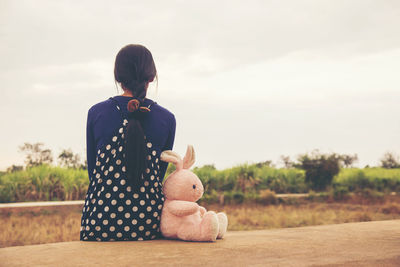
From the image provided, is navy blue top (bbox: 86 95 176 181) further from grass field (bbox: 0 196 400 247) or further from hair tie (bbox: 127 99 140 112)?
grass field (bbox: 0 196 400 247)

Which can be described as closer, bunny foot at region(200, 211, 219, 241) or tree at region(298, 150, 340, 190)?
bunny foot at region(200, 211, 219, 241)

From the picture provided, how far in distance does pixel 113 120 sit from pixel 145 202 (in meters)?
0.52

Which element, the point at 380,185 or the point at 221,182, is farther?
the point at 380,185

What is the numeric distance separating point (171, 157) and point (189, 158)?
16 cm

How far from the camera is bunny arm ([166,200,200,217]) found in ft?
7.96

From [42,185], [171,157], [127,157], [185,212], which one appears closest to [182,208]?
[185,212]

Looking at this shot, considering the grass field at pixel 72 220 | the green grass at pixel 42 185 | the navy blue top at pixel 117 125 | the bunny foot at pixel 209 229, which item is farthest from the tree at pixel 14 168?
the bunny foot at pixel 209 229

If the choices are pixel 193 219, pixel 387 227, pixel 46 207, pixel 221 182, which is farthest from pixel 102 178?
pixel 221 182

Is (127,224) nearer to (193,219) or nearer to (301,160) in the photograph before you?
(193,219)

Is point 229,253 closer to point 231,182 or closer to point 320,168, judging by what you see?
point 231,182

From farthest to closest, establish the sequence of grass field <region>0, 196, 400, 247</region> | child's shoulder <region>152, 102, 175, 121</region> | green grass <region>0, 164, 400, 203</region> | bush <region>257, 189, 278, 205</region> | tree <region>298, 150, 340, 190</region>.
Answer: tree <region>298, 150, 340, 190</region>
bush <region>257, 189, 278, 205</region>
green grass <region>0, 164, 400, 203</region>
grass field <region>0, 196, 400, 247</region>
child's shoulder <region>152, 102, 175, 121</region>

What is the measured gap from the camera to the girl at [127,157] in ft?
7.73

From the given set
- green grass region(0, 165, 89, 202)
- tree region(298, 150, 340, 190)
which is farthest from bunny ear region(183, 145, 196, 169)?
tree region(298, 150, 340, 190)

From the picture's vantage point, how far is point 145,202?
2.43 metres
